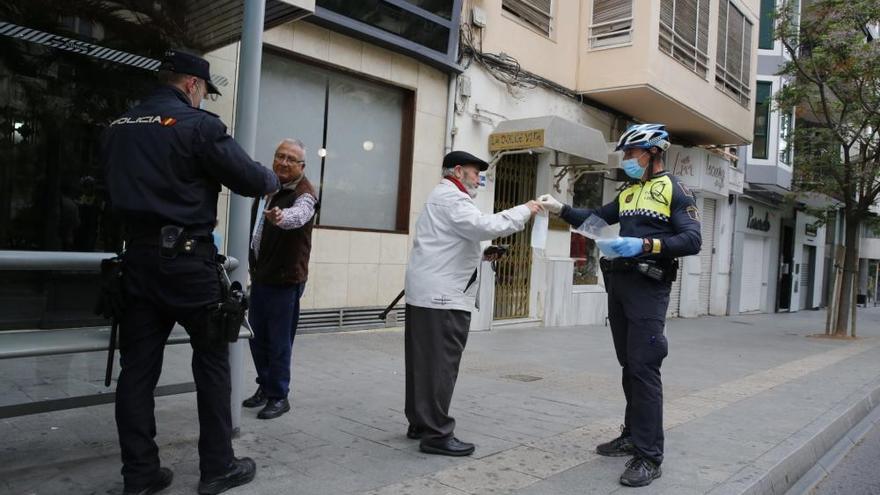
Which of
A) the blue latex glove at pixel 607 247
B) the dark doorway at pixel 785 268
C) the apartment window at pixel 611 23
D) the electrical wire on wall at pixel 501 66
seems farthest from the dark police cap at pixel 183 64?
the dark doorway at pixel 785 268

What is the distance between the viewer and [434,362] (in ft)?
12.5

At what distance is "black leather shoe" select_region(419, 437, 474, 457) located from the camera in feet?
12.4

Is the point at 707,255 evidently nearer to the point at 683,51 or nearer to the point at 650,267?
the point at 683,51

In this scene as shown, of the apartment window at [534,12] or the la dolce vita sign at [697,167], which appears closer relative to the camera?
the apartment window at [534,12]

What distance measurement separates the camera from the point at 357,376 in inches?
237

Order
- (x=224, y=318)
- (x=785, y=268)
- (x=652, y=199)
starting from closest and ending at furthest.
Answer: (x=224, y=318)
(x=652, y=199)
(x=785, y=268)

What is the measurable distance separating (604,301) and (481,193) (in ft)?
14.1

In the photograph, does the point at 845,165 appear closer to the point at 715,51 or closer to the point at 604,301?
the point at 715,51

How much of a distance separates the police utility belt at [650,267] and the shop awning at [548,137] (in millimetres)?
5831

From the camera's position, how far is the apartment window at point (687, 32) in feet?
39.7

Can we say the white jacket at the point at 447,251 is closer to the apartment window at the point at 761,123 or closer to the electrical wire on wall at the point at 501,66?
the electrical wire on wall at the point at 501,66

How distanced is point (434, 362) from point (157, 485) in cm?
157

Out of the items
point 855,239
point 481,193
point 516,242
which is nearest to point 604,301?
point 516,242

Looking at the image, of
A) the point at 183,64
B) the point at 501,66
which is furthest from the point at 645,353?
the point at 501,66
